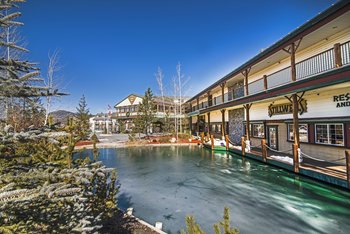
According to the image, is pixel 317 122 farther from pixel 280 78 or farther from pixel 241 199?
pixel 241 199

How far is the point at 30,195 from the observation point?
5.76 feet

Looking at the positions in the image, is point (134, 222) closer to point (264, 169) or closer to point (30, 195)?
point (30, 195)

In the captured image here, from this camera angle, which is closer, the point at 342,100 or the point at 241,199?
the point at 241,199

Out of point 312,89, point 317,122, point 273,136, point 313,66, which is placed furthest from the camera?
point 273,136

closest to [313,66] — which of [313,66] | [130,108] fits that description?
[313,66]

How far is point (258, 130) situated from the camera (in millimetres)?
17641

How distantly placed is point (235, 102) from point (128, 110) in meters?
34.2

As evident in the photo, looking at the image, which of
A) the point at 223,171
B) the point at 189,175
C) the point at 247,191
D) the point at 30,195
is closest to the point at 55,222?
the point at 30,195

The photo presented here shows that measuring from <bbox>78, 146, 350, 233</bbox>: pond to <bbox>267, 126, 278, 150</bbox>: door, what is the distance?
426cm

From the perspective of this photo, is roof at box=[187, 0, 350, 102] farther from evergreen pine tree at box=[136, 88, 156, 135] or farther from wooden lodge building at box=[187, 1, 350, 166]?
evergreen pine tree at box=[136, 88, 156, 135]

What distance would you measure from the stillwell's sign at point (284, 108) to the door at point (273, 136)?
115cm

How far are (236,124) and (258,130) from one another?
427cm

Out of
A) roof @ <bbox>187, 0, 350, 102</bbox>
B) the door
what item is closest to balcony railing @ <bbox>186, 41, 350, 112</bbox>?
roof @ <bbox>187, 0, 350, 102</bbox>

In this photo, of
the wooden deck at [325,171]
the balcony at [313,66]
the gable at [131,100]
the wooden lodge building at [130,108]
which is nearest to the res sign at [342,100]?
the balcony at [313,66]
